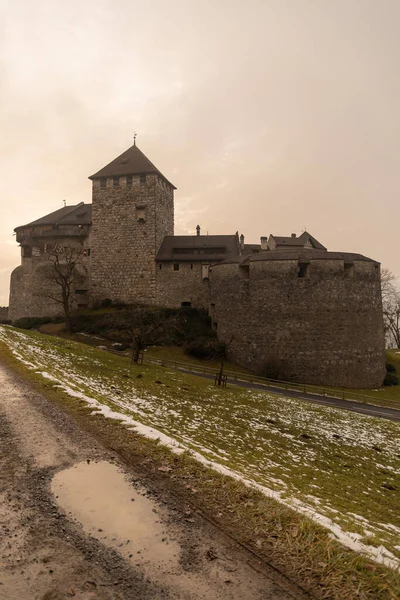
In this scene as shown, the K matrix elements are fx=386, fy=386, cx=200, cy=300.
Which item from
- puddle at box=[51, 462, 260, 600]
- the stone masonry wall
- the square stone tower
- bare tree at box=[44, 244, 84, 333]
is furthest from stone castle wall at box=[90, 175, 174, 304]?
puddle at box=[51, 462, 260, 600]

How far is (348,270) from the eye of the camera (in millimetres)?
39188

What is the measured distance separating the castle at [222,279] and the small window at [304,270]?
0.10m

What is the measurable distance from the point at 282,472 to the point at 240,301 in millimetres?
31415

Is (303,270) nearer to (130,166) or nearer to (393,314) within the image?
(130,166)

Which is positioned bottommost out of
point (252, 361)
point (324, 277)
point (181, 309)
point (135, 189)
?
point (252, 361)

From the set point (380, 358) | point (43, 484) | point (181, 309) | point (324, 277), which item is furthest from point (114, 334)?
point (43, 484)

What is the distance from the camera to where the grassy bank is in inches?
191

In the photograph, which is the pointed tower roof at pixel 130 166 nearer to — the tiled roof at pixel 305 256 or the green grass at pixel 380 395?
the tiled roof at pixel 305 256

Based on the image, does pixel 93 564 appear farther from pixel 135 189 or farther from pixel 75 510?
pixel 135 189

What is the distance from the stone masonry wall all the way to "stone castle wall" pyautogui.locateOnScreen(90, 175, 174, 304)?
1.10 m

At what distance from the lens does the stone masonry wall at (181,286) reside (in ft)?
155

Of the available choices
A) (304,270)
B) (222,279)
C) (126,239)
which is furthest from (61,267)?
(304,270)

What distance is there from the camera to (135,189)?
48.2 metres

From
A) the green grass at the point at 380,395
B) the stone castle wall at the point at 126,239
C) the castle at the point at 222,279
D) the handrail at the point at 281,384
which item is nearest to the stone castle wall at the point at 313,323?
the castle at the point at 222,279
